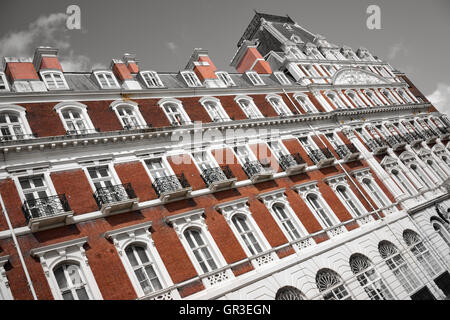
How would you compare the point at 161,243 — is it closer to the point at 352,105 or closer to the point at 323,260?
the point at 323,260

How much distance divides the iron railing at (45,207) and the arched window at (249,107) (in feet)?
46.1

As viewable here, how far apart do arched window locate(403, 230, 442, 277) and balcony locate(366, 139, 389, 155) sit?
7.01m

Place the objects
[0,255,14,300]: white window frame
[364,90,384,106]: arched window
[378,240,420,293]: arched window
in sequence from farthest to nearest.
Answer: [364,90,384,106]: arched window < [378,240,420,293]: arched window < [0,255,14,300]: white window frame

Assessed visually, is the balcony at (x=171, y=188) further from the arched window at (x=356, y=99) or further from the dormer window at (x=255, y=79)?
the arched window at (x=356, y=99)

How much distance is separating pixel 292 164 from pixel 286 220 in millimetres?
4273

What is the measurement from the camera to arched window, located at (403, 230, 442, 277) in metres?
23.4

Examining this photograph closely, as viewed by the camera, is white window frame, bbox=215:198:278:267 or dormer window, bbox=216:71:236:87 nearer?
white window frame, bbox=215:198:278:267

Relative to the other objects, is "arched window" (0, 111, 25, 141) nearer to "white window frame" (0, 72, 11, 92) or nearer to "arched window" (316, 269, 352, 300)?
"white window frame" (0, 72, 11, 92)

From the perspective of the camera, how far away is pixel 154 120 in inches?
838

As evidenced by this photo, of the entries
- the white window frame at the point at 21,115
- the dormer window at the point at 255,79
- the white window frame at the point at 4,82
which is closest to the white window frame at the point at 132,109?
the white window frame at the point at 21,115

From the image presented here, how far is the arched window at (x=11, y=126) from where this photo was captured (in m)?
16.7

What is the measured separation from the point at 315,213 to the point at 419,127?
20571mm

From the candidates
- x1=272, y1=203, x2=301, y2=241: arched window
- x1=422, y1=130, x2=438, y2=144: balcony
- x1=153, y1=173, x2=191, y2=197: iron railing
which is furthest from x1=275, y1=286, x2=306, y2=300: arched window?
x1=422, y1=130, x2=438, y2=144: balcony
